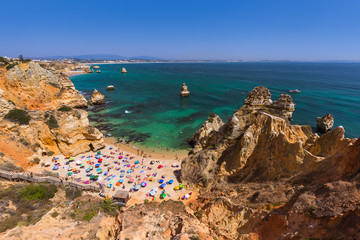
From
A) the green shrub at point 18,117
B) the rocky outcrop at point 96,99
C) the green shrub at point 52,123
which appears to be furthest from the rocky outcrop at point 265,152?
the rocky outcrop at point 96,99

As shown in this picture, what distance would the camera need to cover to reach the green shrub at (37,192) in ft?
49.4

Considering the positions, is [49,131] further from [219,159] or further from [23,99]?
[219,159]

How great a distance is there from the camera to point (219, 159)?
21.2 metres

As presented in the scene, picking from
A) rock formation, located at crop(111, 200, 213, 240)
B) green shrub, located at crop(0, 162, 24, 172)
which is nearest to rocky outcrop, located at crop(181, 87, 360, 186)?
rock formation, located at crop(111, 200, 213, 240)

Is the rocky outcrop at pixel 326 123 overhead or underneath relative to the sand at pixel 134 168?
overhead

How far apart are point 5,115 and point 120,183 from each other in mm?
21546

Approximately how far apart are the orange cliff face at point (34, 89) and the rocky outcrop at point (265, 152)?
4096 centimetres

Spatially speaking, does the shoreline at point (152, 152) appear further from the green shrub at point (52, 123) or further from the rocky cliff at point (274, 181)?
the green shrub at point (52, 123)

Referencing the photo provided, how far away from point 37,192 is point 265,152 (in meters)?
22.2

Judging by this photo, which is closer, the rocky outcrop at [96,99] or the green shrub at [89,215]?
the green shrub at [89,215]

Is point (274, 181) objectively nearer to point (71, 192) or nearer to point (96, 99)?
point (71, 192)

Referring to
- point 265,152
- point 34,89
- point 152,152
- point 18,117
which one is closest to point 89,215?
point 265,152

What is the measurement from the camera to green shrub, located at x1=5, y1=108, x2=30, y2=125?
26.5 meters

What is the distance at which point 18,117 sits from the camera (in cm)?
2698
